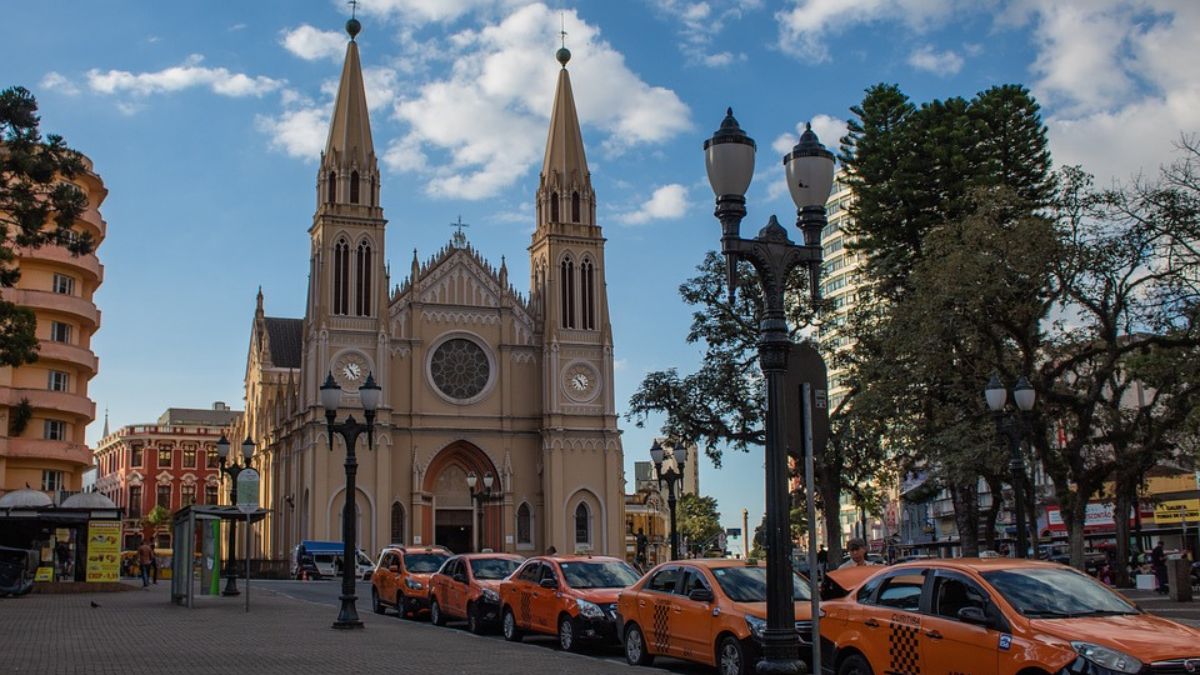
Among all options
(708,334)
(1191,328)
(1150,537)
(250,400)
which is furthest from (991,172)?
(250,400)

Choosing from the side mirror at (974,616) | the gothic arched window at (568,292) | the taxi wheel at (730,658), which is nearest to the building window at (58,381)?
the gothic arched window at (568,292)

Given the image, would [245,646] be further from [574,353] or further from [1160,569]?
[574,353]

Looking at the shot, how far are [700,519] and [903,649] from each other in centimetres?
11096

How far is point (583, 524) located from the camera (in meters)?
67.1

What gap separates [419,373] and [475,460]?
18.7 feet

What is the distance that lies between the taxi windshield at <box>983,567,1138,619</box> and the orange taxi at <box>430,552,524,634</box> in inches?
475

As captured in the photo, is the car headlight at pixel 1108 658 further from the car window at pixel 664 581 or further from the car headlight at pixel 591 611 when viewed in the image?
the car headlight at pixel 591 611

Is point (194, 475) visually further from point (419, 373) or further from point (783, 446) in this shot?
point (783, 446)

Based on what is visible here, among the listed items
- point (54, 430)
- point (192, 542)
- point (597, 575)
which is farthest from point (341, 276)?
point (597, 575)

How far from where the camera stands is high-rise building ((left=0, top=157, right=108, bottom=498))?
50.6 metres

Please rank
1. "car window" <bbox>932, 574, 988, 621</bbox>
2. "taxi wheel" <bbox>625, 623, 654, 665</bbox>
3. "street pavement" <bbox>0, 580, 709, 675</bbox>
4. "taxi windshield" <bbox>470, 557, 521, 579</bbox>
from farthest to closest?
1. "taxi windshield" <bbox>470, 557, 521, 579</bbox>
2. "taxi wheel" <bbox>625, 623, 654, 665</bbox>
3. "street pavement" <bbox>0, 580, 709, 675</bbox>
4. "car window" <bbox>932, 574, 988, 621</bbox>

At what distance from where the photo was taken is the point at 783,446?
9562 millimetres

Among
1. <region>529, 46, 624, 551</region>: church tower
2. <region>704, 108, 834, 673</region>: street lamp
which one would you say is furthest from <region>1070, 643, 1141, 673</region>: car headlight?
<region>529, 46, 624, 551</region>: church tower

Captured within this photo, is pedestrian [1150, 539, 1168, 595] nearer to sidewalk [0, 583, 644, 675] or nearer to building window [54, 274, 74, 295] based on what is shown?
sidewalk [0, 583, 644, 675]
